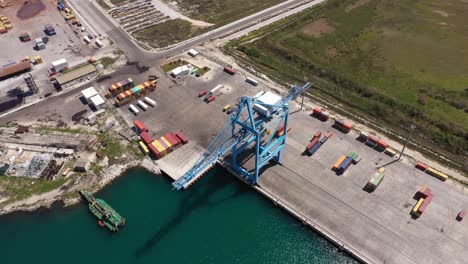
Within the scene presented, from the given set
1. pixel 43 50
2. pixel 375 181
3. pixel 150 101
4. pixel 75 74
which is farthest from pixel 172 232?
pixel 43 50

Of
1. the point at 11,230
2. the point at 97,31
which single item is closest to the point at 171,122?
the point at 11,230

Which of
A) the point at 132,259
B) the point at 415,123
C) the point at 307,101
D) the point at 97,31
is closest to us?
the point at 132,259

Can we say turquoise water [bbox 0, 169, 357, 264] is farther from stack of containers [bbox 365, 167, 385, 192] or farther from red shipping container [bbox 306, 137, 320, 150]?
red shipping container [bbox 306, 137, 320, 150]

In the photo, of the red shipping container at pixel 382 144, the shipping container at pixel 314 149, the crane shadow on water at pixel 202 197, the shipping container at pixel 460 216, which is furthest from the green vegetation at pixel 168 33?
the shipping container at pixel 460 216

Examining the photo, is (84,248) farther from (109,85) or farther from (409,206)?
(409,206)

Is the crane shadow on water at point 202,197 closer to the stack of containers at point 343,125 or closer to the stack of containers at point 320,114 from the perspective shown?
the stack of containers at point 320,114

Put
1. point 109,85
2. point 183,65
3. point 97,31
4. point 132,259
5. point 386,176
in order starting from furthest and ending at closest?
point 97,31 < point 183,65 < point 109,85 < point 386,176 < point 132,259
